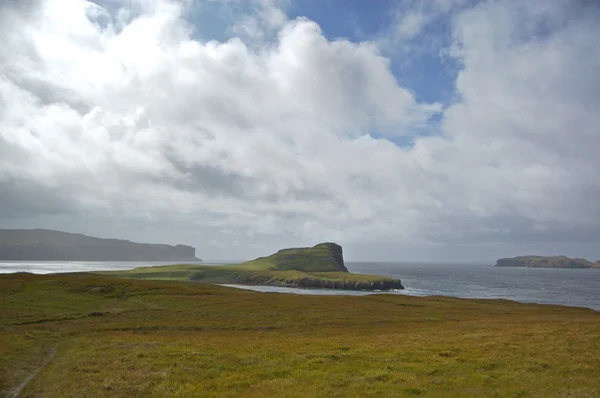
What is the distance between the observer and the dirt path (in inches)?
857

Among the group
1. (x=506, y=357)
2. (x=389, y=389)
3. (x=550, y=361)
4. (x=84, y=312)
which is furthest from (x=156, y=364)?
(x=84, y=312)

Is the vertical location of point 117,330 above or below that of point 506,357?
Result: below

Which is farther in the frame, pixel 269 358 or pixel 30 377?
pixel 269 358

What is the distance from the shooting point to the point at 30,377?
2541cm

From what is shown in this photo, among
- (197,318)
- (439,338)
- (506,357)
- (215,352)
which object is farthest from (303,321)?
(506,357)

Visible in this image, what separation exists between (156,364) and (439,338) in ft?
91.4

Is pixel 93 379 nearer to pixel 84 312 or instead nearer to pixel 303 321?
pixel 303 321

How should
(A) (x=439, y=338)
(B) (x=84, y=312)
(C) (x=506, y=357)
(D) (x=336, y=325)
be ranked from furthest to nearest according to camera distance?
(B) (x=84, y=312), (D) (x=336, y=325), (A) (x=439, y=338), (C) (x=506, y=357)

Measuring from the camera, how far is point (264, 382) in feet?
74.1

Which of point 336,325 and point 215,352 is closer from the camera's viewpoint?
point 215,352

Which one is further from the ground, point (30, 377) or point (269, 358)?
point (269, 358)

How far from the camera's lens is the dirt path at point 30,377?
21766 mm

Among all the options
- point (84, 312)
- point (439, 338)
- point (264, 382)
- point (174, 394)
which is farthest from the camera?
point (84, 312)

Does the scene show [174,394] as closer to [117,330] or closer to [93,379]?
[93,379]
